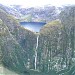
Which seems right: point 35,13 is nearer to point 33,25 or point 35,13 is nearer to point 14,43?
point 33,25

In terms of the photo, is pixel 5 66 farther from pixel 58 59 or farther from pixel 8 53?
pixel 58 59

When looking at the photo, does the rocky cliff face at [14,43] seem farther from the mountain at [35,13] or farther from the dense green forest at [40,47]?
the mountain at [35,13]

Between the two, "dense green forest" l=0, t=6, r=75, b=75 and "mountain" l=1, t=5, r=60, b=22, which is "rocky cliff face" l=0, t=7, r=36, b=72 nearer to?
"dense green forest" l=0, t=6, r=75, b=75

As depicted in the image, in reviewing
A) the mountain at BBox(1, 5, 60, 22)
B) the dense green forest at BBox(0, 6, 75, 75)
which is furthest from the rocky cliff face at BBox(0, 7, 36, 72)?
the mountain at BBox(1, 5, 60, 22)

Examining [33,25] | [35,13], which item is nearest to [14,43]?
[33,25]

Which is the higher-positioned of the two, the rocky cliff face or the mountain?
the mountain

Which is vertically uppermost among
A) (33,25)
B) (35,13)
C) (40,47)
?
(35,13)

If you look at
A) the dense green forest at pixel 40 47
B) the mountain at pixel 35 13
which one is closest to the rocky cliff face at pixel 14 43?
the dense green forest at pixel 40 47

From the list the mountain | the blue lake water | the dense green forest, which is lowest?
the dense green forest
